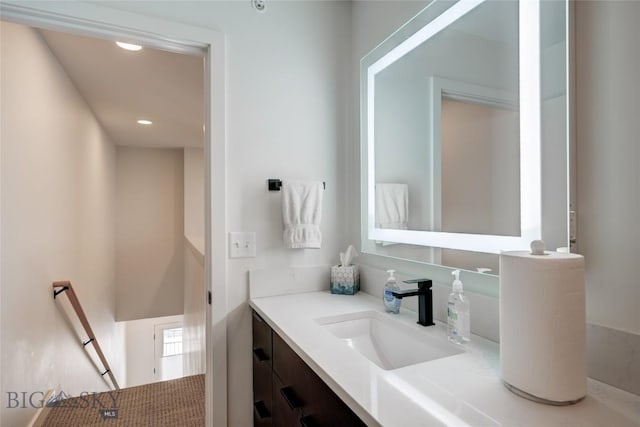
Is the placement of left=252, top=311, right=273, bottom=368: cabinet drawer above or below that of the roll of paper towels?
below

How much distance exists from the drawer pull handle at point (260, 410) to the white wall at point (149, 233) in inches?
196

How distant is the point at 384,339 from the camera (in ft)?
4.18

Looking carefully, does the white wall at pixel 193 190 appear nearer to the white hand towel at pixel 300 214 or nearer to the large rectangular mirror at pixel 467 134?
the white hand towel at pixel 300 214

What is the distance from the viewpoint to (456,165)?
1.23m

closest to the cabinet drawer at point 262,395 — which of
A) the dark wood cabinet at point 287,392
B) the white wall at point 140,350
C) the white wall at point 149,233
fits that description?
the dark wood cabinet at point 287,392

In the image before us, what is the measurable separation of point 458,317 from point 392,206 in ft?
2.13

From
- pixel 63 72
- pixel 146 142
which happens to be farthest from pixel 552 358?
pixel 146 142

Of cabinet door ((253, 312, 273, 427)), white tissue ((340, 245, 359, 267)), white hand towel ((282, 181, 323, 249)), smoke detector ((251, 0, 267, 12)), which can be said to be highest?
smoke detector ((251, 0, 267, 12))

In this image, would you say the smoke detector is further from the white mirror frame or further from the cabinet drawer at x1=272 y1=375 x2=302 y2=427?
the cabinet drawer at x1=272 y1=375 x2=302 y2=427

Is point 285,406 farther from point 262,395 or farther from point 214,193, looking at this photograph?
point 214,193

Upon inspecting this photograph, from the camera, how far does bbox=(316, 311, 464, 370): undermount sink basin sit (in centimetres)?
109

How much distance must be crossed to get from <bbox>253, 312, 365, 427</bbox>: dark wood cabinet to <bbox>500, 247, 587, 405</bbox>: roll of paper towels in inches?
14.5

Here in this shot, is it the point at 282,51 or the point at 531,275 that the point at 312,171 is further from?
the point at 531,275

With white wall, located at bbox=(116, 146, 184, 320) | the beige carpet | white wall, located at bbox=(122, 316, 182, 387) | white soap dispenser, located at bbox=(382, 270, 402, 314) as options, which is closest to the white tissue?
white soap dispenser, located at bbox=(382, 270, 402, 314)
